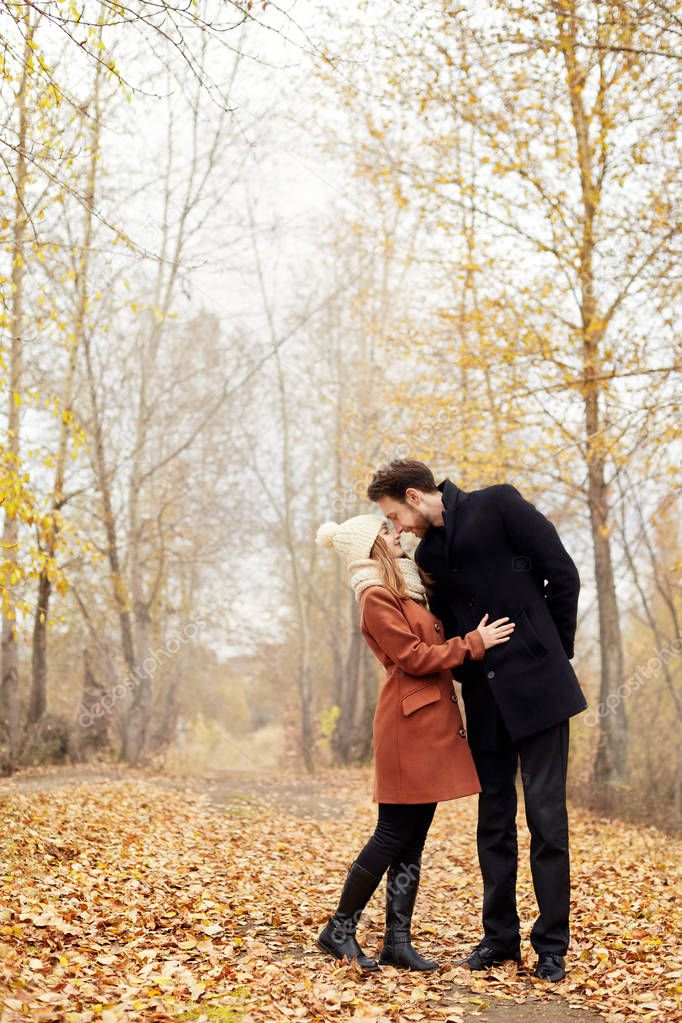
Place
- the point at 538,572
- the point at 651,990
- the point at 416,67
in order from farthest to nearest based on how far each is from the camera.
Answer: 1. the point at 416,67
2. the point at 538,572
3. the point at 651,990

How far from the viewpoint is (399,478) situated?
402 centimetres

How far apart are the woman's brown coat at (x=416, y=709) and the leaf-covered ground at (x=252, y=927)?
0.78 meters

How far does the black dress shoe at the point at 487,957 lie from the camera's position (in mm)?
4012

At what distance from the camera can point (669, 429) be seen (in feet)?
27.3

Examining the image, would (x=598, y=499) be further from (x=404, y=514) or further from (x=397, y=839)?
(x=397, y=839)

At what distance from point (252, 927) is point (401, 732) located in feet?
4.95

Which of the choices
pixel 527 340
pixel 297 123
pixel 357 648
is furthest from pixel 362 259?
pixel 527 340

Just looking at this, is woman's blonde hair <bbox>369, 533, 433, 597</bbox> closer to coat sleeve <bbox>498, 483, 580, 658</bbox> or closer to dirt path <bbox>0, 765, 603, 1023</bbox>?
coat sleeve <bbox>498, 483, 580, 658</bbox>

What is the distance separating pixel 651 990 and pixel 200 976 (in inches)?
70.7

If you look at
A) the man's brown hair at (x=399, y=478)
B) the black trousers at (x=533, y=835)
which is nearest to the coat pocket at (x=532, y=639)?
the black trousers at (x=533, y=835)

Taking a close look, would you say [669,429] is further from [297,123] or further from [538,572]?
[297,123]

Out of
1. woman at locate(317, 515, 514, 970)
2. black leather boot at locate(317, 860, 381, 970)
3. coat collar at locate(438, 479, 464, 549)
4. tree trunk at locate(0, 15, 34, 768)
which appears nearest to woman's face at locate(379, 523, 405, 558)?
woman at locate(317, 515, 514, 970)

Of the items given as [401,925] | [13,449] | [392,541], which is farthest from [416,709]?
[13,449]

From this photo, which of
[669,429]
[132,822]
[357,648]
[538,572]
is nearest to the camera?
[538,572]
